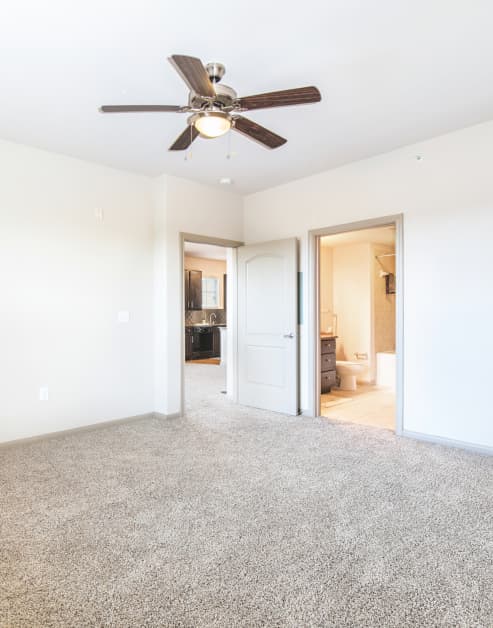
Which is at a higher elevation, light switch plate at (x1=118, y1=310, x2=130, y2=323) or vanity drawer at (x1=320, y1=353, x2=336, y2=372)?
light switch plate at (x1=118, y1=310, x2=130, y2=323)

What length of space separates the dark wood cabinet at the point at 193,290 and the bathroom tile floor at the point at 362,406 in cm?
486

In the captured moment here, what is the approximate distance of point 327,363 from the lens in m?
6.30

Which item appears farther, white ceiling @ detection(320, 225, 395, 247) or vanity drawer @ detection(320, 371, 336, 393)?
white ceiling @ detection(320, 225, 395, 247)

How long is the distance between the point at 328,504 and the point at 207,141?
10.3 feet

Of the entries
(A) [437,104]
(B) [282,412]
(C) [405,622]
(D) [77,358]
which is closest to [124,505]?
(C) [405,622]

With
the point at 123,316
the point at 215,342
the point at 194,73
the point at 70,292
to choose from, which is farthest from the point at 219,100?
the point at 215,342

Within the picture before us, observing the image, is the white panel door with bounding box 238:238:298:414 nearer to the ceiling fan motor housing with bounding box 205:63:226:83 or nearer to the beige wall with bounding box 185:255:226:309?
the ceiling fan motor housing with bounding box 205:63:226:83

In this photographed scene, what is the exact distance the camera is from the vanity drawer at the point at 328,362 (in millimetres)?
6207

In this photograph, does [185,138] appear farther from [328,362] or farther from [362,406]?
[328,362]

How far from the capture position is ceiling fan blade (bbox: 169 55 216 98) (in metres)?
1.88

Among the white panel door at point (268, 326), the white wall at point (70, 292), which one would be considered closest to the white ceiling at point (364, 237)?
the white panel door at point (268, 326)

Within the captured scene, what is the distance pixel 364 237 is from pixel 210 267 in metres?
5.39

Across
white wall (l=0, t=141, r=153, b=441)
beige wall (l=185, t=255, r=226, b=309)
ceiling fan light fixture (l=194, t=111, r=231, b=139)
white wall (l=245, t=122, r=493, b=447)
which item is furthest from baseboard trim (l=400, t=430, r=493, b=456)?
beige wall (l=185, t=255, r=226, b=309)

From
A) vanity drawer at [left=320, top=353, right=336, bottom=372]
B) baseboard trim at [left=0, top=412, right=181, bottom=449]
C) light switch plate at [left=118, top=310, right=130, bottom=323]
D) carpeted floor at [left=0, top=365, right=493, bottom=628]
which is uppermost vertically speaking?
light switch plate at [left=118, top=310, right=130, bottom=323]
